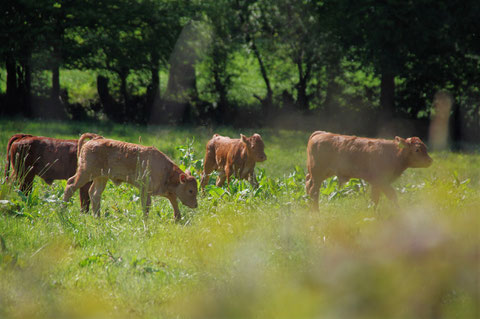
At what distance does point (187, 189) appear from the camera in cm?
757

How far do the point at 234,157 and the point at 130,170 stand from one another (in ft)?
8.33

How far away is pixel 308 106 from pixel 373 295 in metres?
23.8

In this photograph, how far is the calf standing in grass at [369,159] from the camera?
7770 millimetres

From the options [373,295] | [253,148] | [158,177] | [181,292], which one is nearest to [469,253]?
[373,295]

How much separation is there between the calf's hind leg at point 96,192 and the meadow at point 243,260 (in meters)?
0.20

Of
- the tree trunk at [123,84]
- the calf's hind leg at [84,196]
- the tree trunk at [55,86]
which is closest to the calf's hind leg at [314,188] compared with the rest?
the calf's hind leg at [84,196]

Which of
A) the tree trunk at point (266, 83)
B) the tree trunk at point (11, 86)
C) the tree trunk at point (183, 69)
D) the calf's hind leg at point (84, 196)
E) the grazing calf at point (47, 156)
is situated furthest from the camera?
the tree trunk at point (266, 83)

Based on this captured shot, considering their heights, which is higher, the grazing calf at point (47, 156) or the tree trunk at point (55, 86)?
the tree trunk at point (55, 86)

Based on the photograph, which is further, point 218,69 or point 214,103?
point 218,69

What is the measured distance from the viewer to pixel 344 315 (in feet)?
13.0

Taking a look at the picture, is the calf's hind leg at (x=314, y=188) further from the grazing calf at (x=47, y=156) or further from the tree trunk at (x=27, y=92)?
the tree trunk at (x=27, y=92)

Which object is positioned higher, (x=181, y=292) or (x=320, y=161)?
(x=320, y=161)

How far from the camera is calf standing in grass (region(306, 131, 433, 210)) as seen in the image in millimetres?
7770

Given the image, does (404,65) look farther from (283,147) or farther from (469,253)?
(469,253)
